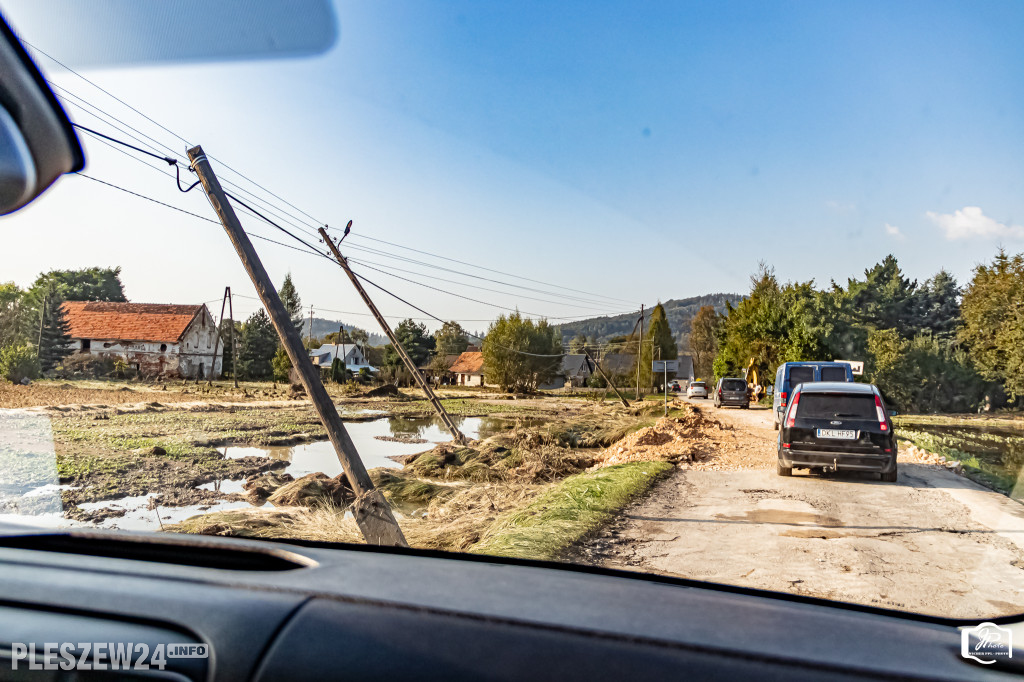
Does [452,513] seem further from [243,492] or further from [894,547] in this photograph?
[243,492]

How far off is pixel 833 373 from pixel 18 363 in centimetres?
1976

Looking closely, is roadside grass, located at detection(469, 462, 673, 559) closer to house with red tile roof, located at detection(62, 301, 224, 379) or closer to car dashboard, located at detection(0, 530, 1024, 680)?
car dashboard, located at detection(0, 530, 1024, 680)

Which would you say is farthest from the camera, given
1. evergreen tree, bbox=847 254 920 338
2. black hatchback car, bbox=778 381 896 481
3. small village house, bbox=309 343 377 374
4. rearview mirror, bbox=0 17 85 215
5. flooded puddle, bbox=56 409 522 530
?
small village house, bbox=309 343 377 374

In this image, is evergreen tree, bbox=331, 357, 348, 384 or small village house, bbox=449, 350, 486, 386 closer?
evergreen tree, bbox=331, 357, 348, 384

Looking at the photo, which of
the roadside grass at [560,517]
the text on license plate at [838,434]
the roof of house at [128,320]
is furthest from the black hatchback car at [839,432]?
the roof of house at [128,320]

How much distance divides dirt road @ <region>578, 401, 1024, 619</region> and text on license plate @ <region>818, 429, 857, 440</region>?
0.66 m

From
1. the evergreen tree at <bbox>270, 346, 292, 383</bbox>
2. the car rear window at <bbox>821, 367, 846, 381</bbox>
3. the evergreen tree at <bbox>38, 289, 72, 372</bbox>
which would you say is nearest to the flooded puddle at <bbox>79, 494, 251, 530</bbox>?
the evergreen tree at <bbox>270, 346, 292, 383</bbox>

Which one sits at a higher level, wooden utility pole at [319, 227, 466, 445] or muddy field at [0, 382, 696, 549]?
wooden utility pole at [319, 227, 466, 445]

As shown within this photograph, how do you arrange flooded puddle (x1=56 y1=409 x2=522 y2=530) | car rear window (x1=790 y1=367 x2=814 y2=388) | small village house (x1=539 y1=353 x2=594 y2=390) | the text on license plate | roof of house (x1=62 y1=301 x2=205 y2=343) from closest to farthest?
1. flooded puddle (x1=56 y1=409 x2=522 y2=530)
2. the text on license plate
3. roof of house (x1=62 y1=301 x2=205 y2=343)
4. car rear window (x1=790 y1=367 x2=814 y2=388)
5. small village house (x1=539 y1=353 x2=594 y2=390)

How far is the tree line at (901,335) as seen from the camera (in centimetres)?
1638

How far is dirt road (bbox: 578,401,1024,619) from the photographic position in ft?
11.9

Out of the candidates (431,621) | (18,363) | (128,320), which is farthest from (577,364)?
(431,621)

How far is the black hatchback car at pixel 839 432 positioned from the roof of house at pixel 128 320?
13.2 metres

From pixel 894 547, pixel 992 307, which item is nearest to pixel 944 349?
pixel 992 307
